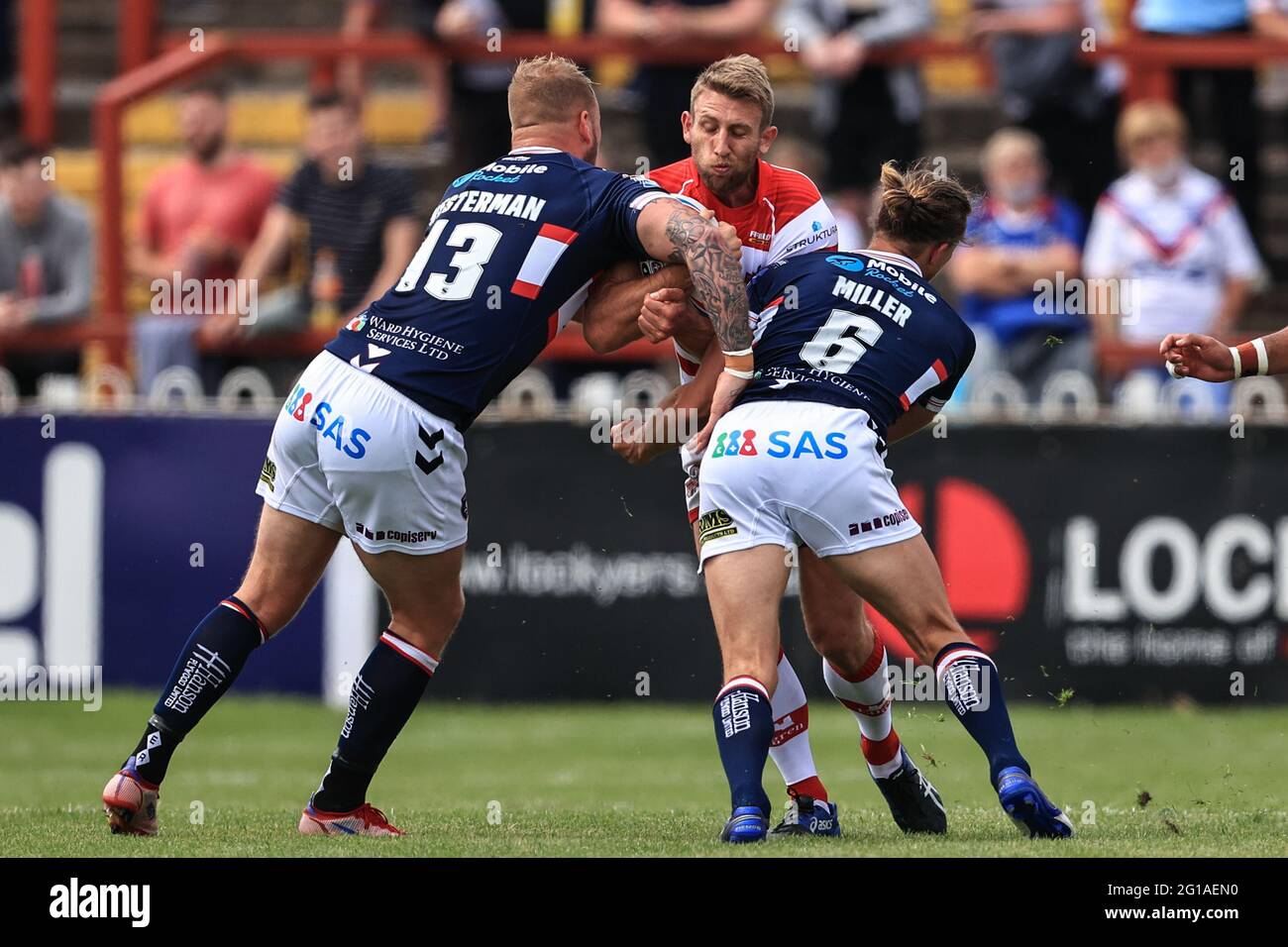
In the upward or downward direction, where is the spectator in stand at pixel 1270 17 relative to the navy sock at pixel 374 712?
upward

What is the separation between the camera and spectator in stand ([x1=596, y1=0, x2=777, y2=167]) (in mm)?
13578

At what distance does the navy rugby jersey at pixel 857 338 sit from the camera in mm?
7141

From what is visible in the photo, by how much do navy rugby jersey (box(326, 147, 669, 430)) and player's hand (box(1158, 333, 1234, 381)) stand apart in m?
1.99

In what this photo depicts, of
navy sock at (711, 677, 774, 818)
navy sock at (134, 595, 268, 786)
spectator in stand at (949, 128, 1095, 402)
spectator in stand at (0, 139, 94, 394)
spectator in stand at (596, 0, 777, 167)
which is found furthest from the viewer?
spectator in stand at (0, 139, 94, 394)

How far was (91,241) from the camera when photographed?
556 inches

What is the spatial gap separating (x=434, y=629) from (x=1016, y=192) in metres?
6.82

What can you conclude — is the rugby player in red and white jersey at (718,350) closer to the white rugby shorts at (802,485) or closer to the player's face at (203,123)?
the white rugby shorts at (802,485)

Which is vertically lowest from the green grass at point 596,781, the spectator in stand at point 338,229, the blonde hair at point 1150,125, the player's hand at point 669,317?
the green grass at point 596,781

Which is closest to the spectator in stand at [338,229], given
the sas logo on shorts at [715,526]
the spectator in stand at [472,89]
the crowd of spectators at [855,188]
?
the crowd of spectators at [855,188]

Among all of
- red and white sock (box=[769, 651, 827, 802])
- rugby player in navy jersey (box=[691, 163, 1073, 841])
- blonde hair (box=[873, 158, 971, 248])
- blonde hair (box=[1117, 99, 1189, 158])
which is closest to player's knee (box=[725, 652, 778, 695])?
rugby player in navy jersey (box=[691, 163, 1073, 841])

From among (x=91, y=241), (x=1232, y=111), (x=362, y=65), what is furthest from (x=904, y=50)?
(x=91, y=241)

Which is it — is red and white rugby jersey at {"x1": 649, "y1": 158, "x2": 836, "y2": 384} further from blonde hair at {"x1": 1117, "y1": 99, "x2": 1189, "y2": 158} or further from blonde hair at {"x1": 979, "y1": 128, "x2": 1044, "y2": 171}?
blonde hair at {"x1": 1117, "y1": 99, "x2": 1189, "y2": 158}

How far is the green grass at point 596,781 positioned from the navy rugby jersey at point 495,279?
1609mm
